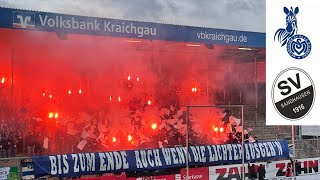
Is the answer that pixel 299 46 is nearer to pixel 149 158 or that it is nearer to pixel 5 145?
pixel 149 158

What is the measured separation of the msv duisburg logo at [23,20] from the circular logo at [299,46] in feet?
25.7

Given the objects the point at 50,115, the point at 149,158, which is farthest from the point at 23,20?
the point at 50,115

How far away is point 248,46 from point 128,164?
6.26 metres

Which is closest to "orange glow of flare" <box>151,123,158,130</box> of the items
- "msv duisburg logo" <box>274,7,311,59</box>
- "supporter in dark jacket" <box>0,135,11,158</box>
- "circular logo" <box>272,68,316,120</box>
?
"supporter in dark jacket" <box>0,135,11,158</box>

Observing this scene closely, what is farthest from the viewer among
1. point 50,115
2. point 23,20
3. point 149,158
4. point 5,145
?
point 50,115

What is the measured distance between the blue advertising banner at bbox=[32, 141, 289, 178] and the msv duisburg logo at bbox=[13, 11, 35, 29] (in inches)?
137

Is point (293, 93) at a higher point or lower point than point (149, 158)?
higher

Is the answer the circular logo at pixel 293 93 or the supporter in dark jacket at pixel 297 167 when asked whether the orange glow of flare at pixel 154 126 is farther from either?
the circular logo at pixel 293 93

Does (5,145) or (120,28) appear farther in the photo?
(5,145)

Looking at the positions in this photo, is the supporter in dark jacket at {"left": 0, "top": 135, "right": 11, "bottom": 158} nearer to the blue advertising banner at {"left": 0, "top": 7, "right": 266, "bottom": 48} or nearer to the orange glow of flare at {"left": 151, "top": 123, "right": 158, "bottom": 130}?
A: the blue advertising banner at {"left": 0, "top": 7, "right": 266, "bottom": 48}

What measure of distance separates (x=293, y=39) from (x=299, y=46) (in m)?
0.11


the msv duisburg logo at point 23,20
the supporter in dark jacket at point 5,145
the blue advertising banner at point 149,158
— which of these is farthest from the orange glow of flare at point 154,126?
the msv duisburg logo at point 23,20

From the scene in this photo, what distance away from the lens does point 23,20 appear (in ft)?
36.2

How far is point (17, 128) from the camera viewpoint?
14250 mm
